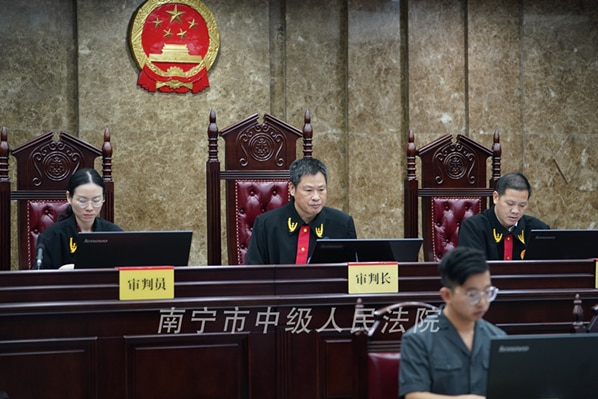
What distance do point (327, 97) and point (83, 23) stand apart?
1.66 meters

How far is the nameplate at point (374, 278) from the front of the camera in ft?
8.58

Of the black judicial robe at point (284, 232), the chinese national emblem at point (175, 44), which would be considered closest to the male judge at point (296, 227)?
the black judicial robe at point (284, 232)

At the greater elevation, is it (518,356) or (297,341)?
(518,356)

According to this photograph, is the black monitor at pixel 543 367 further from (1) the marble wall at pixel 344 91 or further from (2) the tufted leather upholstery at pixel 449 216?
(1) the marble wall at pixel 344 91

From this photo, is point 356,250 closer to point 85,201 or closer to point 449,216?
point 85,201

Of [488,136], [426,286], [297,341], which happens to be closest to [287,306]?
[297,341]

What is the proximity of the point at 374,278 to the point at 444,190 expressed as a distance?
1.56 metres

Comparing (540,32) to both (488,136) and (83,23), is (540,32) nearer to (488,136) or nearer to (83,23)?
(488,136)

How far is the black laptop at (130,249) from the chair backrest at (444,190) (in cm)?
175

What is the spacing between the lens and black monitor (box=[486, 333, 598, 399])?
1.52 m

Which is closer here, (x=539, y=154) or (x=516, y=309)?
(x=516, y=309)

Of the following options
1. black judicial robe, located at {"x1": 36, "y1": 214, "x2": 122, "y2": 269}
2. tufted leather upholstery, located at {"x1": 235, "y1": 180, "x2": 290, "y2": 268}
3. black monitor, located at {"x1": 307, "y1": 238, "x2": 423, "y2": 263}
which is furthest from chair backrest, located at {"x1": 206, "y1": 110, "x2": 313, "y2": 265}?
black monitor, located at {"x1": 307, "y1": 238, "x2": 423, "y2": 263}

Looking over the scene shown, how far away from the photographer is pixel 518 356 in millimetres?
1521

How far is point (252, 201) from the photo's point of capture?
3830 millimetres
